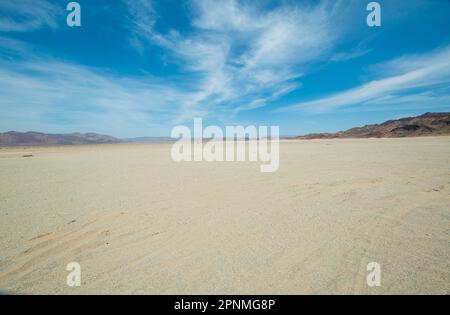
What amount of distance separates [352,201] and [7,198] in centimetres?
997

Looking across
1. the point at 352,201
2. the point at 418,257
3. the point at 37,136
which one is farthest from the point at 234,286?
the point at 37,136

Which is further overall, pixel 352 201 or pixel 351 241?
pixel 352 201

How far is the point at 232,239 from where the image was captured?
4254 mm

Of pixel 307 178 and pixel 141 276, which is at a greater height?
pixel 307 178

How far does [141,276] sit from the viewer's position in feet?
10.5

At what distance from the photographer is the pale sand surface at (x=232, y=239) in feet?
9.95

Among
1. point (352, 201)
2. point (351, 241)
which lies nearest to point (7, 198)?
point (351, 241)

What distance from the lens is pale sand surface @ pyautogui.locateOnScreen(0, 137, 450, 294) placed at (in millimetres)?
3031
